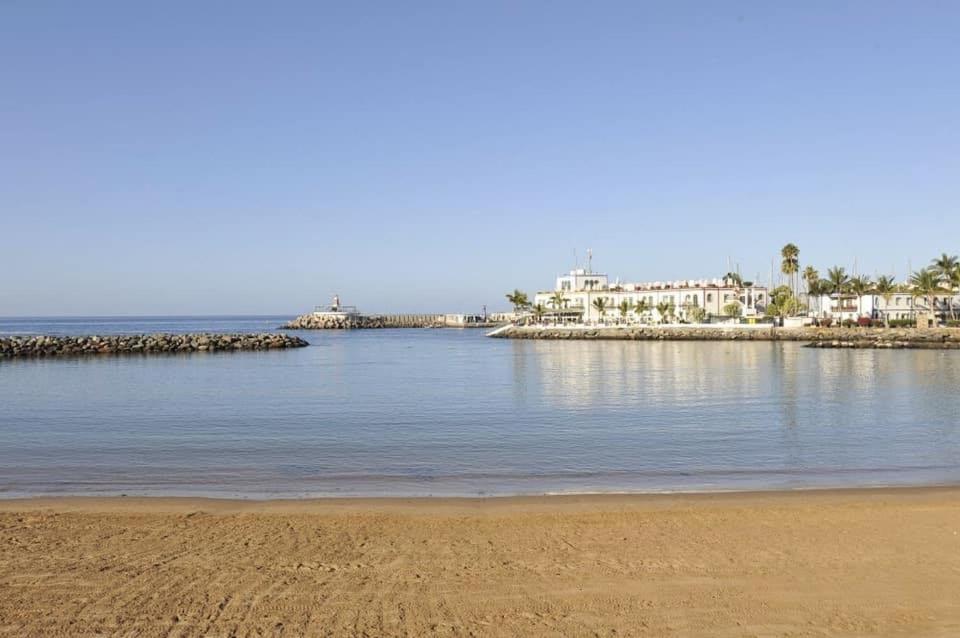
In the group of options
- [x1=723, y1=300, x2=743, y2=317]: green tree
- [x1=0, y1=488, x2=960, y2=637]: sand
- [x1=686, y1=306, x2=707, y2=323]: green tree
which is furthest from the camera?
[x1=686, y1=306, x2=707, y2=323]: green tree

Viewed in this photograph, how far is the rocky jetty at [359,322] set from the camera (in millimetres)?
151625

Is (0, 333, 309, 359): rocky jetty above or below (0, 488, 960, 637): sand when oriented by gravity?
above

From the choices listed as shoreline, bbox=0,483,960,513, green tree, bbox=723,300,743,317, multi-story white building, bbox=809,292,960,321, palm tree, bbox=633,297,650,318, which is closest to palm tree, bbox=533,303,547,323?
palm tree, bbox=633,297,650,318

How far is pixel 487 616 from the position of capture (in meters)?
7.25

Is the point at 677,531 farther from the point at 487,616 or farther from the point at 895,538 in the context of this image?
the point at 487,616

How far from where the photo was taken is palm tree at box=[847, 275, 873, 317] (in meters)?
96.0

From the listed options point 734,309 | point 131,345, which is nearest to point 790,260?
point 734,309

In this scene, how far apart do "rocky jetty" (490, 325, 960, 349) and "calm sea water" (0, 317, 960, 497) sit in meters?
28.0

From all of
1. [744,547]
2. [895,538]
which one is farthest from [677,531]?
[895,538]

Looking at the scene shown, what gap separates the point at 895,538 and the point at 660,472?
5743 mm

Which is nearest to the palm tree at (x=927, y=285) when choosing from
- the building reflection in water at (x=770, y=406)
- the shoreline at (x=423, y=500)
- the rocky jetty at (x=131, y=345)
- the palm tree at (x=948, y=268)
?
the palm tree at (x=948, y=268)

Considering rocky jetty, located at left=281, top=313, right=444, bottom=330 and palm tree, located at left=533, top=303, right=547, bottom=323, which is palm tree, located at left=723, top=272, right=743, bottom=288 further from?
rocky jetty, located at left=281, top=313, right=444, bottom=330

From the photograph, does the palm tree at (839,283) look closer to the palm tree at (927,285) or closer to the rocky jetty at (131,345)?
the palm tree at (927,285)

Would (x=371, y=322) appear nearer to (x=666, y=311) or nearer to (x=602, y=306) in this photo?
(x=602, y=306)
